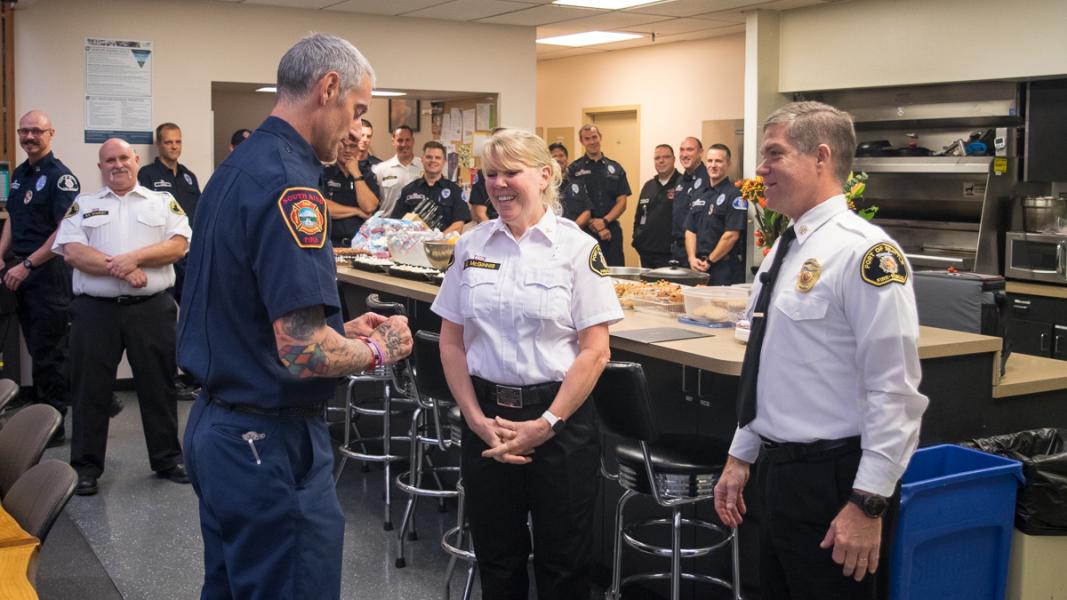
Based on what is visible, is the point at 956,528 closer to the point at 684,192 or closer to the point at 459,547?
the point at 459,547

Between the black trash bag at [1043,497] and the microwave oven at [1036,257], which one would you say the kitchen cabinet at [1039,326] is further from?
the black trash bag at [1043,497]

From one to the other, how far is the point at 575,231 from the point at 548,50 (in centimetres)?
902

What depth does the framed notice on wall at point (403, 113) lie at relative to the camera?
35.1ft

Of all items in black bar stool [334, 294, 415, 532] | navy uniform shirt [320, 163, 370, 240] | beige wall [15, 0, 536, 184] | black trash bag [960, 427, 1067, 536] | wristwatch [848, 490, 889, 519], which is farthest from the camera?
navy uniform shirt [320, 163, 370, 240]

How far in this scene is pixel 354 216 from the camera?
26.1 ft

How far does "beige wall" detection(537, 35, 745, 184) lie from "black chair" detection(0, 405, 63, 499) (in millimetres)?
7927

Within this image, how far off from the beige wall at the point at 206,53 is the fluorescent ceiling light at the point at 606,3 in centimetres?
121

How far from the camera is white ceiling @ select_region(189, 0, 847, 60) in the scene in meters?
8.01

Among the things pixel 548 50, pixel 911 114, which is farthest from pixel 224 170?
pixel 548 50

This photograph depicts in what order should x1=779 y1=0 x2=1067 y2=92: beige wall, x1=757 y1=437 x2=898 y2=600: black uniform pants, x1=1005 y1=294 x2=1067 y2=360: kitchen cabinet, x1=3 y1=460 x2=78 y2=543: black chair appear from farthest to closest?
x1=779 y1=0 x2=1067 y2=92: beige wall < x1=1005 y1=294 x2=1067 y2=360: kitchen cabinet < x1=3 y1=460 x2=78 y2=543: black chair < x1=757 y1=437 x2=898 y2=600: black uniform pants

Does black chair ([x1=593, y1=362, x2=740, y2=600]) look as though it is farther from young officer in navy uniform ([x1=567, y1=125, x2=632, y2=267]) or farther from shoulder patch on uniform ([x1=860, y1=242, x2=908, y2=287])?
young officer in navy uniform ([x1=567, y1=125, x2=632, y2=267])

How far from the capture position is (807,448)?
2240mm

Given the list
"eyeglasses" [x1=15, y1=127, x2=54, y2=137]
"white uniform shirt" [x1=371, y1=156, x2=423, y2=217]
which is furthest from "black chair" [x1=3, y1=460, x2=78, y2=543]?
"white uniform shirt" [x1=371, y1=156, x2=423, y2=217]

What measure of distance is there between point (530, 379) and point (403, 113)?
8.59 metres
